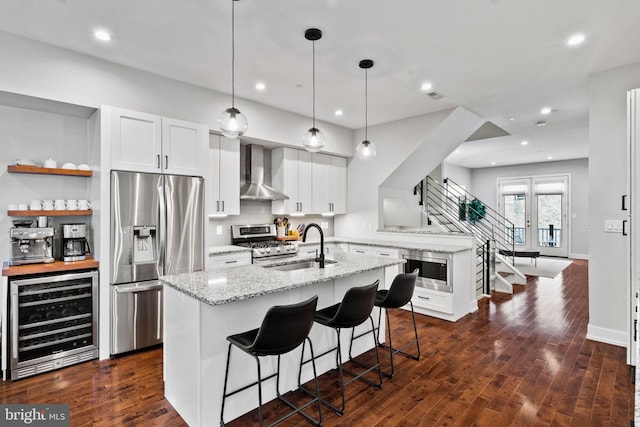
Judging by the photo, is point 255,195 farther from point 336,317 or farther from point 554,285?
point 554,285

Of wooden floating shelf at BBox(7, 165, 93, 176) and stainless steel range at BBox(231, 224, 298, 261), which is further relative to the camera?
stainless steel range at BBox(231, 224, 298, 261)

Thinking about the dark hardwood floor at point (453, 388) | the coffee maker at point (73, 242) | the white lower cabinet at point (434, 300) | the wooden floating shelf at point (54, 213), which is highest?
the wooden floating shelf at point (54, 213)

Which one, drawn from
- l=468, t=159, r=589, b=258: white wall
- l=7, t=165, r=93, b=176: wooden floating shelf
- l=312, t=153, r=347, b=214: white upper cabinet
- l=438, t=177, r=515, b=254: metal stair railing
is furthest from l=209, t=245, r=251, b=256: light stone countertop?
l=468, t=159, r=589, b=258: white wall

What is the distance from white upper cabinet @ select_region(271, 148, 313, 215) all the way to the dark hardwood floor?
252 cm

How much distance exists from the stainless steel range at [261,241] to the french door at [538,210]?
8.76 meters

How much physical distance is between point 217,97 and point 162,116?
81cm

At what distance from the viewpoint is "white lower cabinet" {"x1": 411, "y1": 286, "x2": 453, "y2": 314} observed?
4316 millimetres

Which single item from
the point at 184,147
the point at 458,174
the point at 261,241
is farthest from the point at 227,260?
the point at 458,174

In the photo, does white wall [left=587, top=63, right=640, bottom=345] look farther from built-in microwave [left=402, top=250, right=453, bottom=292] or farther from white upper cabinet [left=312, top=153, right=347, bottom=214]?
white upper cabinet [left=312, top=153, right=347, bottom=214]

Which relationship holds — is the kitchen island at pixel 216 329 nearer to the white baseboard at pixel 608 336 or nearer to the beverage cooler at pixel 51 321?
the beverage cooler at pixel 51 321

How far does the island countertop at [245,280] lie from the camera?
6.65 ft

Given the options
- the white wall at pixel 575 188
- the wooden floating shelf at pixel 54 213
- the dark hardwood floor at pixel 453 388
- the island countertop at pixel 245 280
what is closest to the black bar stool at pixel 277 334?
the island countertop at pixel 245 280

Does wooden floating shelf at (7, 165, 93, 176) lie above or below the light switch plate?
above

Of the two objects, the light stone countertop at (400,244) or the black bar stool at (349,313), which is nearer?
the black bar stool at (349,313)
